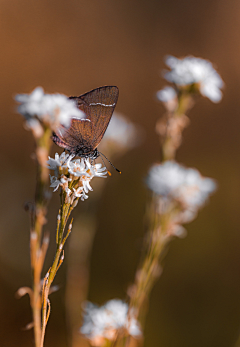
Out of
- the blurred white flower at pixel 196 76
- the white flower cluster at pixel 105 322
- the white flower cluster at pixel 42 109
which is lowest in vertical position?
the white flower cluster at pixel 105 322

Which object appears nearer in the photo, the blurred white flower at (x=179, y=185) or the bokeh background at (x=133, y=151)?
the blurred white flower at (x=179, y=185)

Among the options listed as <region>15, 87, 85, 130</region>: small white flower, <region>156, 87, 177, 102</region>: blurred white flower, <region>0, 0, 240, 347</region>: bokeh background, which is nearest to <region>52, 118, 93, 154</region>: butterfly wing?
<region>15, 87, 85, 130</region>: small white flower

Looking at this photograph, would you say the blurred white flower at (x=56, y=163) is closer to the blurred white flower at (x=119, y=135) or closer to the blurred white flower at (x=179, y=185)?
the blurred white flower at (x=179, y=185)

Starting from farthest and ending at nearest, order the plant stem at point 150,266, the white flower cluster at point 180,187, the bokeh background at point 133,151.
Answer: the bokeh background at point 133,151
the white flower cluster at point 180,187
the plant stem at point 150,266

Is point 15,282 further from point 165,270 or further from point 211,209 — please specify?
point 211,209

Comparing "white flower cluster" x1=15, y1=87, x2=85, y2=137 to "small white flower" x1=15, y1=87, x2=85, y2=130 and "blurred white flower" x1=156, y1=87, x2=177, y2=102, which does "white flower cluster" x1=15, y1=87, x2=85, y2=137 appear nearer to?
"small white flower" x1=15, y1=87, x2=85, y2=130

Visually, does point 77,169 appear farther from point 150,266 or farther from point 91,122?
point 150,266

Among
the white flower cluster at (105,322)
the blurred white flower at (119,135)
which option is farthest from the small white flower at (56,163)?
the blurred white flower at (119,135)

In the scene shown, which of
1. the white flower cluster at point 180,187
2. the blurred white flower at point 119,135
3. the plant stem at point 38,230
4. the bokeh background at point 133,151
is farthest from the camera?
the bokeh background at point 133,151
